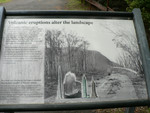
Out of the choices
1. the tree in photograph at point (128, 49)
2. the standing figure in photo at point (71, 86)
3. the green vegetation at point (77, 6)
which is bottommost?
the standing figure in photo at point (71, 86)

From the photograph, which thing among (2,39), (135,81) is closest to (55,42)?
(2,39)

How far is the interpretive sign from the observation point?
1.66 meters

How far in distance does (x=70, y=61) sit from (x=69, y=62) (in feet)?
0.05

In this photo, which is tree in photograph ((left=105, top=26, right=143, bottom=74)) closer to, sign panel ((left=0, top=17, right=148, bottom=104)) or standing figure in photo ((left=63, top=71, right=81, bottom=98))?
sign panel ((left=0, top=17, right=148, bottom=104))

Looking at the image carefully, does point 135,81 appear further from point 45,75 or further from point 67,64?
point 45,75

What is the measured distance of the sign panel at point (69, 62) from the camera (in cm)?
167

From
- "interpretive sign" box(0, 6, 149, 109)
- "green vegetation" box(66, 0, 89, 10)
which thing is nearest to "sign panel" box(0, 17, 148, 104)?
"interpretive sign" box(0, 6, 149, 109)

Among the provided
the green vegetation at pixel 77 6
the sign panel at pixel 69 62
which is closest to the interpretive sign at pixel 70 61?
the sign panel at pixel 69 62

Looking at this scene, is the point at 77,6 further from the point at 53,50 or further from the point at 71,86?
the point at 71,86

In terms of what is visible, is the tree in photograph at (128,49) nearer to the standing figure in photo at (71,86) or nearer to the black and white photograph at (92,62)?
the black and white photograph at (92,62)

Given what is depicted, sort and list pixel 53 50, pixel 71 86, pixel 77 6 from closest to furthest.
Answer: pixel 71 86
pixel 53 50
pixel 77 6

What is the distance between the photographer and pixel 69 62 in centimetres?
178

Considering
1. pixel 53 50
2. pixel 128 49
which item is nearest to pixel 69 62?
pixel 53 50

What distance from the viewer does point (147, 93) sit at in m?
1.70
